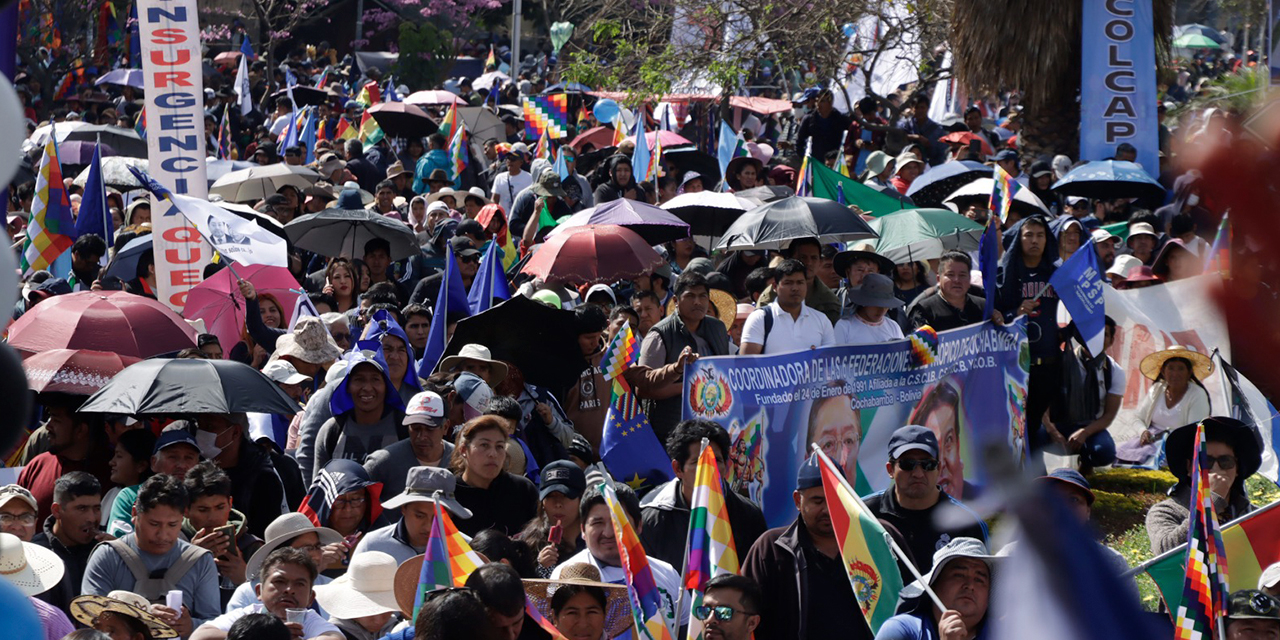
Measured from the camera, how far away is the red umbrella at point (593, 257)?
11.1 metres

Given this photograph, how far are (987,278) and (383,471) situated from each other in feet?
14.7

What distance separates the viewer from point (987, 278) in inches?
395

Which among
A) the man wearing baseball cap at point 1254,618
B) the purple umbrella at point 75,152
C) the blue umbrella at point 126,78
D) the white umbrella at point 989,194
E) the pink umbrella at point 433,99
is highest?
the blue umbrella at point 126,78

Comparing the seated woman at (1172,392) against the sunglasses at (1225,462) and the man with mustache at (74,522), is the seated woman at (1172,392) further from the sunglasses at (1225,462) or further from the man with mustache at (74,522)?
the man with mustache at (74,522)

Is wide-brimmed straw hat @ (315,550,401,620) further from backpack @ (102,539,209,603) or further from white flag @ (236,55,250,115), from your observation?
white flag @ (236,55,250,115)

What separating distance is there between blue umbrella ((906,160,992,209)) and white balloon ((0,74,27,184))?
1321cm

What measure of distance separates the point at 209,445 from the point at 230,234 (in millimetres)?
2976

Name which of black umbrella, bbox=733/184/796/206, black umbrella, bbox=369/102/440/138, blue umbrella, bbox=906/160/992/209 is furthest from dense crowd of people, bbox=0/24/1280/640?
black umbrella, bbox=369/102/440/138

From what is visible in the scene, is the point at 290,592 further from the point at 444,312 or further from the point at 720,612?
the point at 444,312

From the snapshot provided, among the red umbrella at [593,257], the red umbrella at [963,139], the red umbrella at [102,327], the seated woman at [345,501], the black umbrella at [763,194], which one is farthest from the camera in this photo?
the red umbrella at [963,139]

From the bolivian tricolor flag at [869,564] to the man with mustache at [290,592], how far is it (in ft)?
5.97

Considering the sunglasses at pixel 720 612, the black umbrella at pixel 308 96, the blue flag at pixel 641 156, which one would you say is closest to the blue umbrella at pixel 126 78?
the black umbrella at pixel 308 96

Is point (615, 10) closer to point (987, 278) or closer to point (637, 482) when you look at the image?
point (987, 278)

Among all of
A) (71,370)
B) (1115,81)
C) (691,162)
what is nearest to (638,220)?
(71,370)
